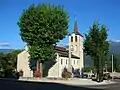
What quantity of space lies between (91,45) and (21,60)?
102ft

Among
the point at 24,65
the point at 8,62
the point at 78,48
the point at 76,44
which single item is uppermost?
the point at 76,44

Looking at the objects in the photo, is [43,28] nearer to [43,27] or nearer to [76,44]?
[43,27]

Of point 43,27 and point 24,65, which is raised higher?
point 43,27

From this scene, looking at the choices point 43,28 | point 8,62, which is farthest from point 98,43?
point 8,62

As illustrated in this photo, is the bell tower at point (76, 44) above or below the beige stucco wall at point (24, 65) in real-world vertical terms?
above

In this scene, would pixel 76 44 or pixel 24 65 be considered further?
pixel 76 44

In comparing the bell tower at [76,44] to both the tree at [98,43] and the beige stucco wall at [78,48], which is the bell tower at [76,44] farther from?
the tree at [98,43]

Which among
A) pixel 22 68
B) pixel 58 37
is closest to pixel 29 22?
pixel 58 37

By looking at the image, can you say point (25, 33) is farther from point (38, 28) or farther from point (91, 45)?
point (91, 45)

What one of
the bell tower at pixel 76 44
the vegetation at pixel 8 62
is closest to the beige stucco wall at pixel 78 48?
the bell tower at pixel 76 44

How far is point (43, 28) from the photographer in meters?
60.8

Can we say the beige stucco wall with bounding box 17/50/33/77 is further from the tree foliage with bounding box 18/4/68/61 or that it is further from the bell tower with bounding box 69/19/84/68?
the tree foliage with bounding box 18/4/68/61

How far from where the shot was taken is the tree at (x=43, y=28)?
60.9 m

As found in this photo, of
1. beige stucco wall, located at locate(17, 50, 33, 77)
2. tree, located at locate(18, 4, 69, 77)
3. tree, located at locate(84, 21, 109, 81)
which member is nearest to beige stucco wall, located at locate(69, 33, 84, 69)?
beige stucco wall, located at locate(17, 50, 33, 77)
